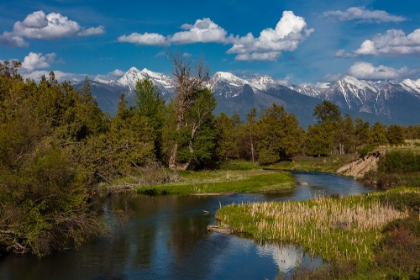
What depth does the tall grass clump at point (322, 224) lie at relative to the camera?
3059 centimetres

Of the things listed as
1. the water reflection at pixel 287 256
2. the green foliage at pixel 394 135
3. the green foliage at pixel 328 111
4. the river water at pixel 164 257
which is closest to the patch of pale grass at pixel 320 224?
the water reflection at pixel 287 256

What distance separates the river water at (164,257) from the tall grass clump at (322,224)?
1.28 metres

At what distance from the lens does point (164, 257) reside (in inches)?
1256

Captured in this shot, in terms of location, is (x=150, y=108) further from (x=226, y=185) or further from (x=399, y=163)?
(x=399, y=163)

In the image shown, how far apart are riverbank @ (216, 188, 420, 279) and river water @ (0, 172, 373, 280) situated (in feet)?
4.47

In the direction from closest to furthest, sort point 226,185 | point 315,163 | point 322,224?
point 322,224
point 226,185
point 315,163

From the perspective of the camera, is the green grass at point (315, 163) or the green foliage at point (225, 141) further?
the green foliage at point (225, 141)

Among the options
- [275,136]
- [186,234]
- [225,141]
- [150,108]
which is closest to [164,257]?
[186,234]

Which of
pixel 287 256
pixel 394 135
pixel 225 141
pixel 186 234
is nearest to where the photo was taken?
pixel 287 256

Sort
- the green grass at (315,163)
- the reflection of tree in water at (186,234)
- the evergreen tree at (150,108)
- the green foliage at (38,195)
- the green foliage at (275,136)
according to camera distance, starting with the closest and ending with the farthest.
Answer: the green foliage at (38,195), the reflection of tree in water at (186,234), the evergreen tree at (150,108), the green grass at (315,163), the green foliage at (275,136)

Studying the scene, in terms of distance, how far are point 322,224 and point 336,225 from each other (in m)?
1.10

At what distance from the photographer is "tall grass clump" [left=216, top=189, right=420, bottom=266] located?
30.6 m

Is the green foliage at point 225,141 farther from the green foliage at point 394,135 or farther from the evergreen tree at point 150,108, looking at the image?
the green foliage at point 394,135

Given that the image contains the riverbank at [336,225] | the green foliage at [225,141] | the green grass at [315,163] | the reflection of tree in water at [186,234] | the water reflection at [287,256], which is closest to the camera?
the riverbank at [336,225]
